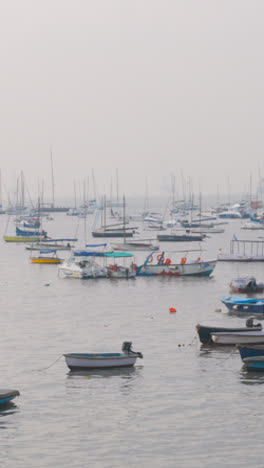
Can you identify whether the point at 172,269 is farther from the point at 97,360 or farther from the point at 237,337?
the point at 97,360

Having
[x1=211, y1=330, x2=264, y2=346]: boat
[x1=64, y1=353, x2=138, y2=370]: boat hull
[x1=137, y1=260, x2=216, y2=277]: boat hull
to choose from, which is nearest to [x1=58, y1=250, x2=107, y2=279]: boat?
[x1=137, y1=260, x2=216, y2=277]: boat hull

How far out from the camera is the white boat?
4841 centimetres

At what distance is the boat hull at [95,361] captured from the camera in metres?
42.7

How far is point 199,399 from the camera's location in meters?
37.9

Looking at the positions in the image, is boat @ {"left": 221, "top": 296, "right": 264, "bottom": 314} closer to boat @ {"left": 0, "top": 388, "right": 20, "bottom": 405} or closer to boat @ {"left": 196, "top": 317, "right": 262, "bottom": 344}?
boat @ {"left": 196, "top": 317, "right": 262, "bottom": 344}

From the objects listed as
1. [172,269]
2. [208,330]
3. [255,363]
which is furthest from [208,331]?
[172,269]

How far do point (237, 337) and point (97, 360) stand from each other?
10887mm

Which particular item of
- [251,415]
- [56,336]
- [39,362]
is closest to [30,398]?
[39,362]

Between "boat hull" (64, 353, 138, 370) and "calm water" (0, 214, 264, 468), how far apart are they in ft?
1.68

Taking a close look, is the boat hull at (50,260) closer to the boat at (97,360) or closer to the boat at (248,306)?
the boat at (248,306)

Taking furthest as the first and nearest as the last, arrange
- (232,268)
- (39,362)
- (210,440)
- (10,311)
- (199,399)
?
1. (232,268)
2. (10,311)
3. (39,362)
4. (199,399)
5. (210,440)

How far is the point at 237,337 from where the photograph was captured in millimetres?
49250

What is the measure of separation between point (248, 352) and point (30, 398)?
13.1 m

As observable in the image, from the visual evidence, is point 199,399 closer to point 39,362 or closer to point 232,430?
point 232,430
